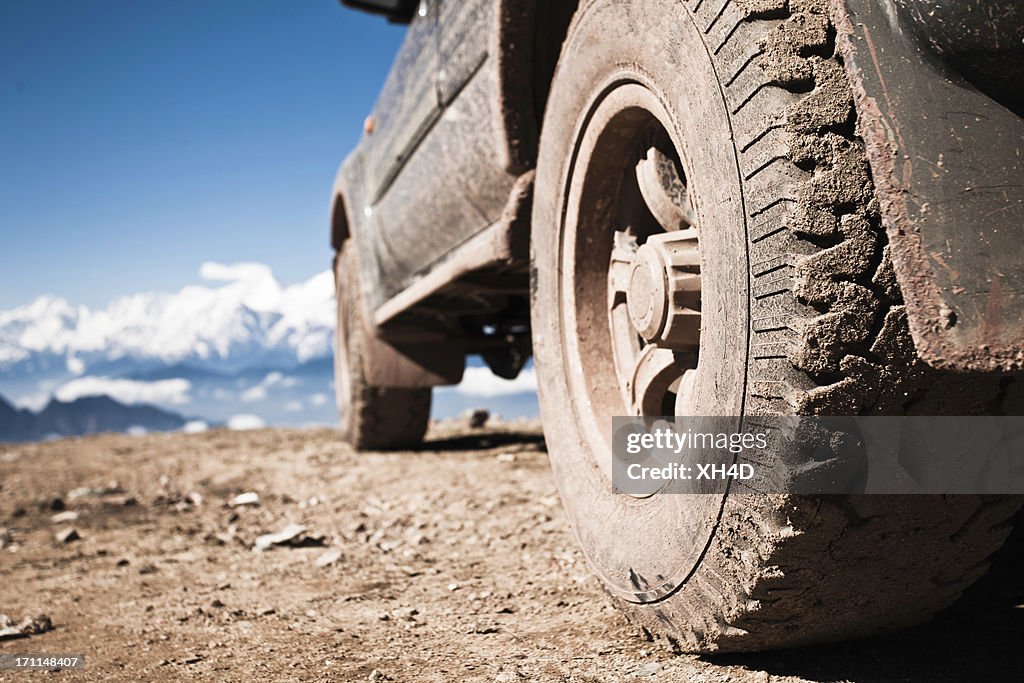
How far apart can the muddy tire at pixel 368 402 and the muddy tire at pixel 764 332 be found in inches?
131

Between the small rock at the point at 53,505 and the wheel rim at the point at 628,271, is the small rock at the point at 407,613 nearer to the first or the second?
the wheel rim at the point at 628,271


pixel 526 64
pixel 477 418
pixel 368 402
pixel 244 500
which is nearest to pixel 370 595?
pixel 526 64

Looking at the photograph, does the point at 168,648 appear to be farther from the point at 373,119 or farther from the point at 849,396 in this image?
the point at 373,119

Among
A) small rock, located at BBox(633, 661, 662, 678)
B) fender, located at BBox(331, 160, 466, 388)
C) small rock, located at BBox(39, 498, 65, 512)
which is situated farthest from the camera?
fender, located at BBox(331, 160, 466, 388)

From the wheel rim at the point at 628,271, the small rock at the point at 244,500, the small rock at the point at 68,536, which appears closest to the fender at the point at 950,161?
the wheel rim at the point at 628,271

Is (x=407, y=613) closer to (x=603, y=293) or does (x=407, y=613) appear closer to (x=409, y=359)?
(x=603, y=293)

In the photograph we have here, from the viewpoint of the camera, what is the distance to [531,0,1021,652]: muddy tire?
1091mm

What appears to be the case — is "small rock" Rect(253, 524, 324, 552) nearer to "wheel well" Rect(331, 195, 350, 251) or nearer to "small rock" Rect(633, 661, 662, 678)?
"small rock" Rect(633, 661, 662, 678)

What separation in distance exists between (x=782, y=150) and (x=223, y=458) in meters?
5.44

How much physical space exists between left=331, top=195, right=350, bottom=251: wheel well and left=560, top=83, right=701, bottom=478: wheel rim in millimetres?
3393

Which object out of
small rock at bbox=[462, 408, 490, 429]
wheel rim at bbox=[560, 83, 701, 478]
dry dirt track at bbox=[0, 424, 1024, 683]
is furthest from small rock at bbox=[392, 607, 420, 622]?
small rock at bbox=[462, 408, 490, 429]

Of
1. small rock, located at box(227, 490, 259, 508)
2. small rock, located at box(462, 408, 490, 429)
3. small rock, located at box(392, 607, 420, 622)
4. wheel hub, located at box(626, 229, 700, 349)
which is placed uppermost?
wheel hub, located at box(626, 229, 700, 349)

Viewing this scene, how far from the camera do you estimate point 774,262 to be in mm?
1134

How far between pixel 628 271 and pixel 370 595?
3.82 ft
